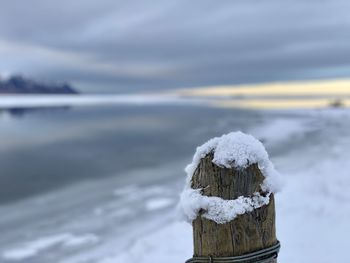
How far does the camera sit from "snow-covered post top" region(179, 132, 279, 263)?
4.75 feet

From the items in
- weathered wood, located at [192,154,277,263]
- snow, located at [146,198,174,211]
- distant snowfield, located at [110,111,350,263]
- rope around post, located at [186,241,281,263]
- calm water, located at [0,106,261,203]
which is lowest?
rope around post, located at [186,241,281,263]

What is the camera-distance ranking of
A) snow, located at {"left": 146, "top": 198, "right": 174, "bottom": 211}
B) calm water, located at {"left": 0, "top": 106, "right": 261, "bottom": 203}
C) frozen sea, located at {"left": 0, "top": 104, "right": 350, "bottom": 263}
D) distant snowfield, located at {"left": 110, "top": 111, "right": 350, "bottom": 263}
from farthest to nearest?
calm water, located at {"left": 0, "top": 106, "right": 261, "bottom": 203} < snow, located at {"left": 146, "top": 198, "right": 174, "bottom": 211} < frozen sea, located at {"left": 0, "top": 104, "right": 350, "bottom": 263} < distant snowfield, located at {"left": 110, "top": 111, "right": 350, "bottom": 263}

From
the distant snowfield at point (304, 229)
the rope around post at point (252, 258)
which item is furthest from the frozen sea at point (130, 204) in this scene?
the rope around post at point (252, 258)

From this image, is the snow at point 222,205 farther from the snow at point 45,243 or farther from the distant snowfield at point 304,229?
the snow at point 45,243

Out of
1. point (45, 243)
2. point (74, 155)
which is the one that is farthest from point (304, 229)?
point (74, 155)

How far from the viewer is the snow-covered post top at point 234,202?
1.45 m

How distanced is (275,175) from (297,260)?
2.89 metres

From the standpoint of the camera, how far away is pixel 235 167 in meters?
1.45

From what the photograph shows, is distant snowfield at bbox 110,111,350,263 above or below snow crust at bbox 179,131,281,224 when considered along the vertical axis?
above

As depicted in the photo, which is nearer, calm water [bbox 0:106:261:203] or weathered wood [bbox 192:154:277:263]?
weathered wood [bbox 192:154:277:263]

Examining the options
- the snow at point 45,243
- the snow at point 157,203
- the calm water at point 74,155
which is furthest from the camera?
the calm water at point 74,155

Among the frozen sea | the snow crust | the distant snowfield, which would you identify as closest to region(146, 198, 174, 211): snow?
the frozen sea

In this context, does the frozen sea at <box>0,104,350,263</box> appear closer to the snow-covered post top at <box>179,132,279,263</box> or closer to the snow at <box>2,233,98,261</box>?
the snow at <box>2,233,98,261</box>

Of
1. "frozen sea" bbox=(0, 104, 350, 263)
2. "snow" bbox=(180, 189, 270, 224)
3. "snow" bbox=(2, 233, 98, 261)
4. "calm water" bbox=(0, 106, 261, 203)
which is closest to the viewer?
"snow" bbox=(180, 189, 270, 224)
